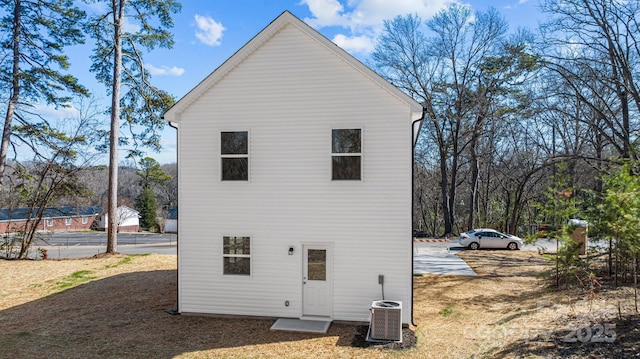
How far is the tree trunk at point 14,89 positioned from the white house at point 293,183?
13817 mm

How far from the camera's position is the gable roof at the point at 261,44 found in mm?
9172

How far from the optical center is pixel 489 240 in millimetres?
22250

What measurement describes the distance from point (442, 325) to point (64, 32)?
71.2 feet

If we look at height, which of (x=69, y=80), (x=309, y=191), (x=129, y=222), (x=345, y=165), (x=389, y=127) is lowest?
(x=129, y=222)

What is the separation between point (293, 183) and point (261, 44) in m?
3.69

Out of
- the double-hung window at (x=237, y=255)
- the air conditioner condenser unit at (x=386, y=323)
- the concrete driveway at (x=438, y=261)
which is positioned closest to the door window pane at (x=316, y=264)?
the double-hung window at (x=237, y=255)

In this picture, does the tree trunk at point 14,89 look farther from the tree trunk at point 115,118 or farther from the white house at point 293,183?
the white house at point 293,183

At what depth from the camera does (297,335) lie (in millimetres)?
8734

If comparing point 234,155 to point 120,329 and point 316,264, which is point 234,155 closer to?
point 316,264

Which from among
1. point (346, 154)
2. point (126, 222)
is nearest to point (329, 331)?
point (346, 154)

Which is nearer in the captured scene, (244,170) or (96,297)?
(244,170)

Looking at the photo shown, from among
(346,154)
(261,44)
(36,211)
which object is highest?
(261,44)

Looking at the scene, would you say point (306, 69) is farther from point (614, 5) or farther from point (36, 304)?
point (614, 5)

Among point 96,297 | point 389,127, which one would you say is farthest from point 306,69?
point 96,297
